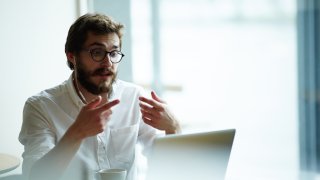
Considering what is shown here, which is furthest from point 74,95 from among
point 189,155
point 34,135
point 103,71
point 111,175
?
point 189,155

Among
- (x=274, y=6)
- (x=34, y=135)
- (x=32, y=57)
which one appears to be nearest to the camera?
(x=34, y=135)

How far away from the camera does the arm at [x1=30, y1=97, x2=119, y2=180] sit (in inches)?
61.2

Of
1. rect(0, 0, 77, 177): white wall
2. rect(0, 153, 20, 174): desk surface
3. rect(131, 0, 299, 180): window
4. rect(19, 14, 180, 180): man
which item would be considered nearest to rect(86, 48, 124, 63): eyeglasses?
rect(19, 14, 180, 180): man

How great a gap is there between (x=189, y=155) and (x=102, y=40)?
803 millimetres

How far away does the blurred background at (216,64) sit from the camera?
2.68m

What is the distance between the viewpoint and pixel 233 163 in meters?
3.87

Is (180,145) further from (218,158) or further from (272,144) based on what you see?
(272,144)

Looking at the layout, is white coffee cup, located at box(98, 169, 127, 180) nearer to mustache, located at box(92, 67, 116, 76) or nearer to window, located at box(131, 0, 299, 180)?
mustache, located at box(92, 67, 116, 76)

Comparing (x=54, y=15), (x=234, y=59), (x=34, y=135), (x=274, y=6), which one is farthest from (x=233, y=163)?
(x=34, y=135)

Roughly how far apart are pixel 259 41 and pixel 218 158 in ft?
7.85

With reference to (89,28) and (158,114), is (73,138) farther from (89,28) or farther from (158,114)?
(89,28)

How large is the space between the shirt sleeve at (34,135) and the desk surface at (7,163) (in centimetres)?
12

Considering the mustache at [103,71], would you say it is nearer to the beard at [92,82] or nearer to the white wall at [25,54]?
the beard at [92,82]

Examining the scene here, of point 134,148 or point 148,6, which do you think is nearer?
point 134,148
